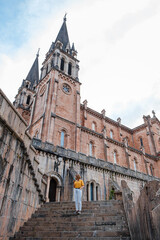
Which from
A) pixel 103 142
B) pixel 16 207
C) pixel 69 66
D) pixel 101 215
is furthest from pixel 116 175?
pixel 69 66

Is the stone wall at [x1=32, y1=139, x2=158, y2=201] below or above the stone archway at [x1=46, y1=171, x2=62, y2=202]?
above

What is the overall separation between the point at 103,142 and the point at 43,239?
70.1 feet

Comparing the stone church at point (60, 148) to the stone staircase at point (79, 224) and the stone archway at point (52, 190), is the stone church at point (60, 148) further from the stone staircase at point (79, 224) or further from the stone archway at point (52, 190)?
the stone staircase at point (79, 224)

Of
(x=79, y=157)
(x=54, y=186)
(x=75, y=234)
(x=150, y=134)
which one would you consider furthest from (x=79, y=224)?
(x=150, y=134)

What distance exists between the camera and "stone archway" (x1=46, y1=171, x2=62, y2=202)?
619 inches

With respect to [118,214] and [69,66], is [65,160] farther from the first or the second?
[69,66]

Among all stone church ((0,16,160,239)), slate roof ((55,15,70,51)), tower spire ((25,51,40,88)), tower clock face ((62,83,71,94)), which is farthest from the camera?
tower spire ((25,51,40,88))

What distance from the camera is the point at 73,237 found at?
6.07m

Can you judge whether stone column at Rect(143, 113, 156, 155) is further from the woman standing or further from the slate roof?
the woman standing

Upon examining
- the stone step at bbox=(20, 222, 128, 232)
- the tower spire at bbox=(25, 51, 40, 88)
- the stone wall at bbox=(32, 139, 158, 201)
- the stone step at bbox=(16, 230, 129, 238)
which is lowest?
the stone step at bbox=(16, 230, 129, 238)

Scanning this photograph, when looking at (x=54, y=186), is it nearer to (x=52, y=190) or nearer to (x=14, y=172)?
(x=52, y=190)

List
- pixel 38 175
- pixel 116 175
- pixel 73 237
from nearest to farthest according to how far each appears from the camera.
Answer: pixel 73 237 → pixel 38 175 → pixel 116 175

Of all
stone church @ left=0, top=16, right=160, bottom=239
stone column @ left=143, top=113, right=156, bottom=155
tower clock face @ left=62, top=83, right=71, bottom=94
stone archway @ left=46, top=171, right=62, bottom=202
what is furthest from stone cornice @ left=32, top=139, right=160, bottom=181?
stone column @ left=143, top=113, right=156, bottom=155

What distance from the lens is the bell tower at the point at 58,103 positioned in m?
21.5
